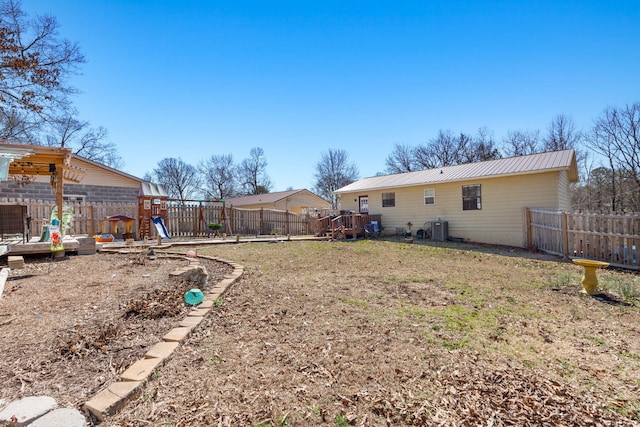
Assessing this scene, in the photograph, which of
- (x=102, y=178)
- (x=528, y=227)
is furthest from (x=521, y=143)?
(x=102, y=178)

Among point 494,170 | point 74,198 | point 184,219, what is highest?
point 494,170

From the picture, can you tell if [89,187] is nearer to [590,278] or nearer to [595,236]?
[590,278]

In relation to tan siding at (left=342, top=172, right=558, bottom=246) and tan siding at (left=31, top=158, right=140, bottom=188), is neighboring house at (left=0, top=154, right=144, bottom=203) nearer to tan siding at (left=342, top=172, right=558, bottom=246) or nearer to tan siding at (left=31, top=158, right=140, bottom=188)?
tan siding at (left=31, top=158, right=140, bottom=188)

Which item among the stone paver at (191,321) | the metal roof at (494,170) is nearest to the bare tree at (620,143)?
the metal roof at (494,170)

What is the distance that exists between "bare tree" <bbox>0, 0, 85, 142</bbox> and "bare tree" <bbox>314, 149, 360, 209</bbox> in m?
31.8

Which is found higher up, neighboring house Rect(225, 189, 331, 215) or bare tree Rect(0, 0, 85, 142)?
bare tree Rect(0, 0, 85, 142)

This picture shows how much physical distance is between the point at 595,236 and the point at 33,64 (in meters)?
20.6

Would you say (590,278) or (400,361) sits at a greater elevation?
(590,278)

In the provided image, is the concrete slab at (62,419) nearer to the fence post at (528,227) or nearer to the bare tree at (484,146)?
the fence post at (528,227)

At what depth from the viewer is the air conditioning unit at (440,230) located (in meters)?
12.8

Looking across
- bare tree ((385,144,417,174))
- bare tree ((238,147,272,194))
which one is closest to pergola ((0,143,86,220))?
bare tree ((385,144,417,174))

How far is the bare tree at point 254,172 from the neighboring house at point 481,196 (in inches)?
1264

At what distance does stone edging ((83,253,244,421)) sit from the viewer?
5.80 ft

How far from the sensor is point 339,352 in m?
2.49
